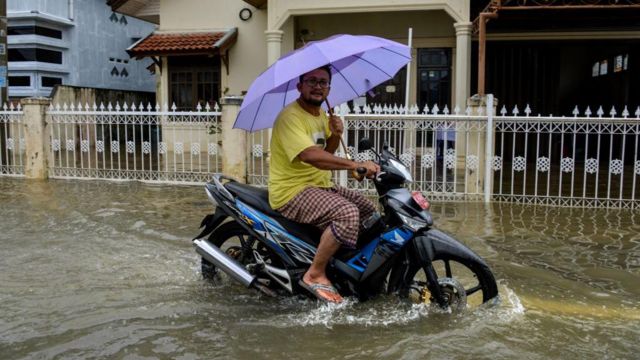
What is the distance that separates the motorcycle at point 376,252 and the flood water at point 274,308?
0.14 metres

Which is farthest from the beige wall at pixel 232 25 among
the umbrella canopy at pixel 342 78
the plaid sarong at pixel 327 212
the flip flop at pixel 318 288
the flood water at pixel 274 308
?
the flip flop at pixel 318 288

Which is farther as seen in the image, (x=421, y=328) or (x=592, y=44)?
(x=592, y=44)

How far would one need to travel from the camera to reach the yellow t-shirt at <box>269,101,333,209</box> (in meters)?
4.08

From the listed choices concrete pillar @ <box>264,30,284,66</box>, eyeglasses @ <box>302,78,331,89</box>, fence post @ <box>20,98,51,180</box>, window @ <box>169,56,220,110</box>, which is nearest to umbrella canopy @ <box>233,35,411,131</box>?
eyeglasses @ <box>302,78,331,89</box>

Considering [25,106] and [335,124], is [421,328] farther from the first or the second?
[25,106]

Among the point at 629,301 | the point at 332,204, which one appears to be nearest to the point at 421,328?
the point at 332,204

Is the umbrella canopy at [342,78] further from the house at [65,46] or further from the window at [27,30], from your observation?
the window at [27,30]

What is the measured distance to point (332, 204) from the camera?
13.3 feet

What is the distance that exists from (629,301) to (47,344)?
153 inches

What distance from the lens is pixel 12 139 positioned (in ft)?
37.4

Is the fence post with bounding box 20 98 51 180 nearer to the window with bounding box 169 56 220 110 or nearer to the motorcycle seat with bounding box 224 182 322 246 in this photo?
the window with bounding box 169 56 220 110

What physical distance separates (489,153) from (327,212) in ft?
16.8

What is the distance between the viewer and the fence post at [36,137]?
10938 mm

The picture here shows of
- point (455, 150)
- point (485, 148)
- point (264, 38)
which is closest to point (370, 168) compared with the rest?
point (455, 150)
